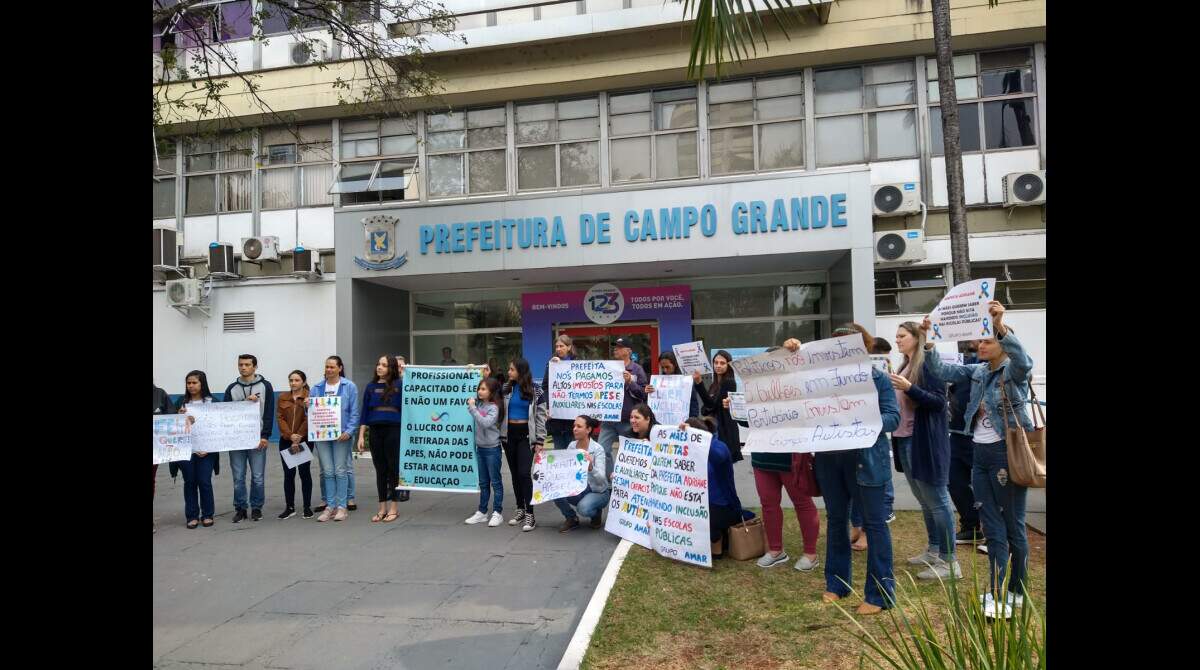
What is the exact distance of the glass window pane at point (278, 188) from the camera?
687 inches

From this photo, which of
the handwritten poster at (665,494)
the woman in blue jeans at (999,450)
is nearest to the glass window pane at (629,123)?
the handwritten poster at (665,494)

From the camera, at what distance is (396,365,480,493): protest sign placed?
8.33 m

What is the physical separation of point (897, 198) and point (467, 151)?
9.60 metres

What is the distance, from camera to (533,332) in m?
16.3

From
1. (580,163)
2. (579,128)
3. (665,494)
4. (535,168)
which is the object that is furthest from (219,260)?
(665,494)

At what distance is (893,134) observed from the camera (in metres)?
14.8

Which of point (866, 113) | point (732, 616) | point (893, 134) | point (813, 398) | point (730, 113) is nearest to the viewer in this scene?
point (732, 616)

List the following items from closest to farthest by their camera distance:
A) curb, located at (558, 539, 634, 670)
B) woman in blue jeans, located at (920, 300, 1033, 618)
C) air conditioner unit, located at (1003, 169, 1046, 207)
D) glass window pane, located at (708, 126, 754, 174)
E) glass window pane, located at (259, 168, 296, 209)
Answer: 1. curb, located at (558, 539, 634, 670)
2. woman in blue jeans, located at (920, 300, 1033, 618)
3. air conditioner unit, located at (1003, 169, 1046, 207)
4. glass window pane, located at (708, 126, 754, 174)
5. glass window pane, located at (259, 168, 296, 209)

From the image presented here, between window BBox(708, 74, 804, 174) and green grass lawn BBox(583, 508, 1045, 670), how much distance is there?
10.6 meters

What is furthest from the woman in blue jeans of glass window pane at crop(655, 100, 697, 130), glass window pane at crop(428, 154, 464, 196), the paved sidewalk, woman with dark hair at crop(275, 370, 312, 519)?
glass window pane at crop(428, 154, 464, 196)

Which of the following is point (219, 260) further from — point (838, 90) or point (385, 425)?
point (838, 90)

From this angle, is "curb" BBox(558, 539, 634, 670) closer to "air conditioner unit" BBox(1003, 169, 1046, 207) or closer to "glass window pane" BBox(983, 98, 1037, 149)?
"air conditioner unit" BBox(1003, 169, 1046, 207)

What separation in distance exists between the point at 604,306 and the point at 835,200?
5.45 meters

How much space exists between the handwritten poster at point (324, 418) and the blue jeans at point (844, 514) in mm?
5626
